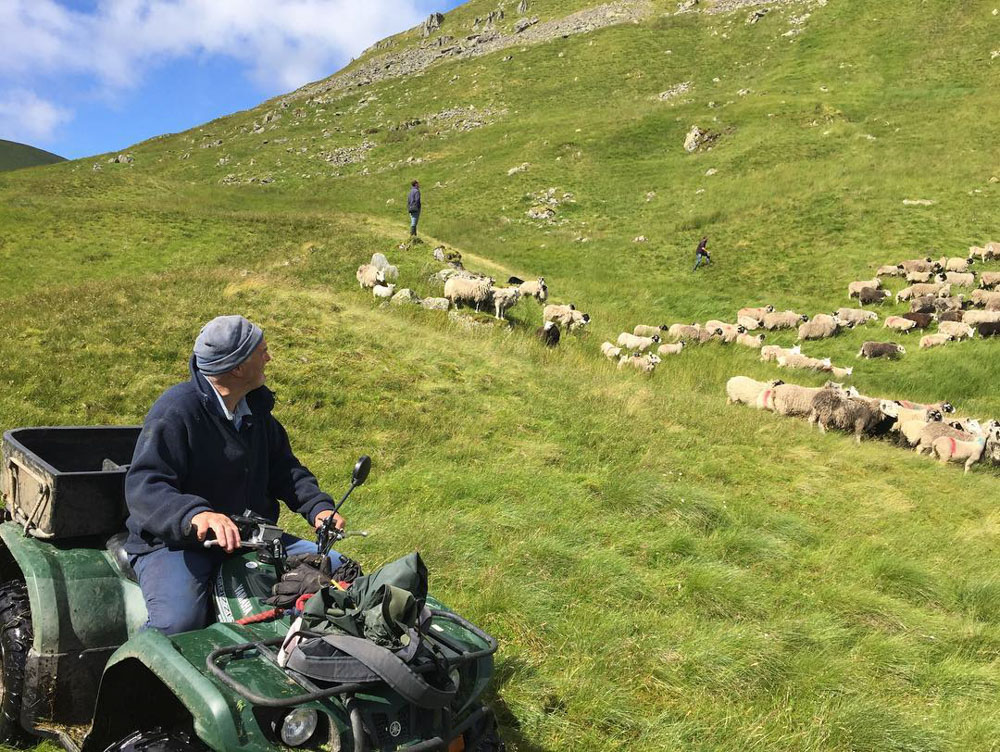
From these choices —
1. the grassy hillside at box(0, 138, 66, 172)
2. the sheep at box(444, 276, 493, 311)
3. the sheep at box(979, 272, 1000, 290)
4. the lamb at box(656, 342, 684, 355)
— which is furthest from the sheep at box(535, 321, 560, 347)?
the grassy hillside at box(0, 138, 66, 172)

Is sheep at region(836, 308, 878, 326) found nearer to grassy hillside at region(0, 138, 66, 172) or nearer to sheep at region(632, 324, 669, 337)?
sheep at region(632, 324, 669, 337)

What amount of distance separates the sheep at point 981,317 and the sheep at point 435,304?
16739mm

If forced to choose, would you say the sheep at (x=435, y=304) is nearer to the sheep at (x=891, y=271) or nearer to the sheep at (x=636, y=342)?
the sheep at (x=636, y=342)

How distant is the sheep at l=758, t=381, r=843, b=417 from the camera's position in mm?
14852

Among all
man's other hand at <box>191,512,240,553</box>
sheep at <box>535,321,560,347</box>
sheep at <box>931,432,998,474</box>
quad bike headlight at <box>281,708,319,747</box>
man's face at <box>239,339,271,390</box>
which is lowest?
sheep at <box>931,432,998,474</box>

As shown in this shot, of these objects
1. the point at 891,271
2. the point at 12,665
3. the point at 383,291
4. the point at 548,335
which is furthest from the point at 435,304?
the point at 891,271

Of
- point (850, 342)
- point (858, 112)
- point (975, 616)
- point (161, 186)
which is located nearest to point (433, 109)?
point (161, 186)

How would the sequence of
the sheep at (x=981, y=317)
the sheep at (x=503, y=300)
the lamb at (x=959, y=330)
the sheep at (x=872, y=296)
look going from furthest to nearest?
the sheep at (x=872, y=296), the sheep at (x=503, y=300), the sheep at (x=981, y=317), the lamb at (x=959, y=330)

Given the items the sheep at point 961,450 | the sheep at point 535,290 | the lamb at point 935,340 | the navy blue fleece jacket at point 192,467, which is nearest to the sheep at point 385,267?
the sheep at point 535,290

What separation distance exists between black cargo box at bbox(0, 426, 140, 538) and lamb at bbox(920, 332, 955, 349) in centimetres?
2220

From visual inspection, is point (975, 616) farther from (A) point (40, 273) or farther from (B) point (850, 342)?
(A) point (40, 273)

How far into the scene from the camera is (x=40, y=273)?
21.3m

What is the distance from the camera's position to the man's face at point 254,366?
3.63 meters

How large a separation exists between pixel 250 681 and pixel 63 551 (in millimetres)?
2016
